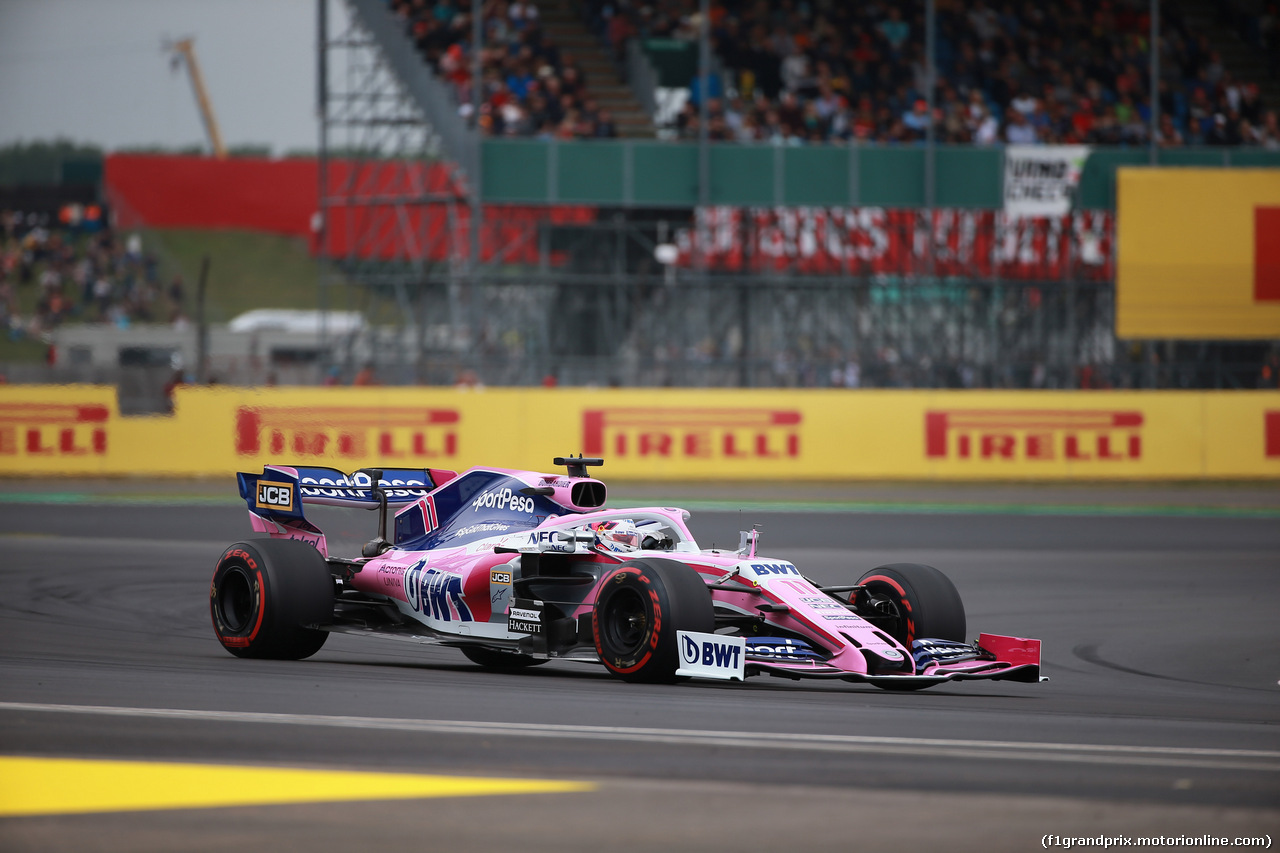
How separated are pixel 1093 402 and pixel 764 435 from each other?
5.00m

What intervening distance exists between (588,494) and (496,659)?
121 cm

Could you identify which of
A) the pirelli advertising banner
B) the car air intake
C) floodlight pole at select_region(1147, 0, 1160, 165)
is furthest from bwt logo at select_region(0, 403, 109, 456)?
floodlight pole at select_region(1147, 0, 1160, 165)

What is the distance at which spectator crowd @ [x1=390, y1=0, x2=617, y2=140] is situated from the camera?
31.0m

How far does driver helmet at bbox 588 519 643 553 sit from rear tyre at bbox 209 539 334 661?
173 centimetres

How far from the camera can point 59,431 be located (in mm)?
23844

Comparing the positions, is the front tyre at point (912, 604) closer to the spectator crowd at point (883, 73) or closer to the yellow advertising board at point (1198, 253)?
the yellow advertising board at point (1198, 253)

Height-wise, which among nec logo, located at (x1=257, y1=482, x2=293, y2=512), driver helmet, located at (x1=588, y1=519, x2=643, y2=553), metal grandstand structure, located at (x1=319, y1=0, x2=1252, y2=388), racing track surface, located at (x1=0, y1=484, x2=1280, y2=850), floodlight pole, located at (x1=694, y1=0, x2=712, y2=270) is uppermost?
floodlight pole, located at (x1=694, y1=0, x2=712, y2=270)

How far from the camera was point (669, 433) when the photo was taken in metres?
24.0

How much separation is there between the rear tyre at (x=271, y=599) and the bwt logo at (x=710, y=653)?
257cm

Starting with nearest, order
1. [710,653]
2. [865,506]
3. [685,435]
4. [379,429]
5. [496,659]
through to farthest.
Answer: [710,653], [496,659], [865,506], [379,429], [685,435]

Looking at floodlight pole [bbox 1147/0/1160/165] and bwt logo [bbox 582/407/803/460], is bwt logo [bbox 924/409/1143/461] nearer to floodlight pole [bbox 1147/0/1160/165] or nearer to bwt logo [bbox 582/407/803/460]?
bwt logo [bbox 582/407/803/460]

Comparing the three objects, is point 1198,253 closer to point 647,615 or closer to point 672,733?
point 647,615

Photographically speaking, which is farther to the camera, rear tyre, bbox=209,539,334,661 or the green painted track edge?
the green painted track edge

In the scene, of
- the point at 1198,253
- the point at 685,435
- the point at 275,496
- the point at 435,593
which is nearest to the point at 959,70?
the point at 1198,253
